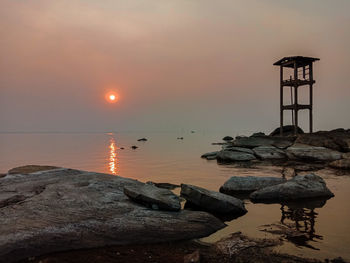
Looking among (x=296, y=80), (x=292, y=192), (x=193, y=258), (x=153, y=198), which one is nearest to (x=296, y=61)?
(x=296, y=80)

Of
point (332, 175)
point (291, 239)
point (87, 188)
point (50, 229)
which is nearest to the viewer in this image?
point (50, 229)

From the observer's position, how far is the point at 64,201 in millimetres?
8055

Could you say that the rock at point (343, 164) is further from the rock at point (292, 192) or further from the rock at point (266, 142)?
the rock at point (292, 192)

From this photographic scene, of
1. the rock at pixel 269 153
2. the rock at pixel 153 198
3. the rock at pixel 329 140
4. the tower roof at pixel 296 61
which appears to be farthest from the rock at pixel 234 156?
the rock at pixel 153 198

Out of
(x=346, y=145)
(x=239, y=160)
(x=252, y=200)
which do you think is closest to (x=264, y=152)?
(x=239, y=160)

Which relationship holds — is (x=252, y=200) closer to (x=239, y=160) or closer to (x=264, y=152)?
(x=239, y=160)

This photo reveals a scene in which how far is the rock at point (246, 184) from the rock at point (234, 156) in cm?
1542

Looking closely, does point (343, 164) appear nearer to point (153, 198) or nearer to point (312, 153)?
point (312, 153)

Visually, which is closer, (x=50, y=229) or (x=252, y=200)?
(x=50, y=229)

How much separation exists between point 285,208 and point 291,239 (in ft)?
10.7

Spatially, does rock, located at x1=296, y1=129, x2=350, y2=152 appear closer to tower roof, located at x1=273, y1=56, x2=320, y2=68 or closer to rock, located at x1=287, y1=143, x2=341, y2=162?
rock, located at x1=287, y1=143, x2=341, y2=162

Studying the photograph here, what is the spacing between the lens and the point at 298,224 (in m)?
8.50

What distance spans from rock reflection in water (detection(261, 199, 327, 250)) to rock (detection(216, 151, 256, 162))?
60.3 ft

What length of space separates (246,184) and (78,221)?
901 cm
